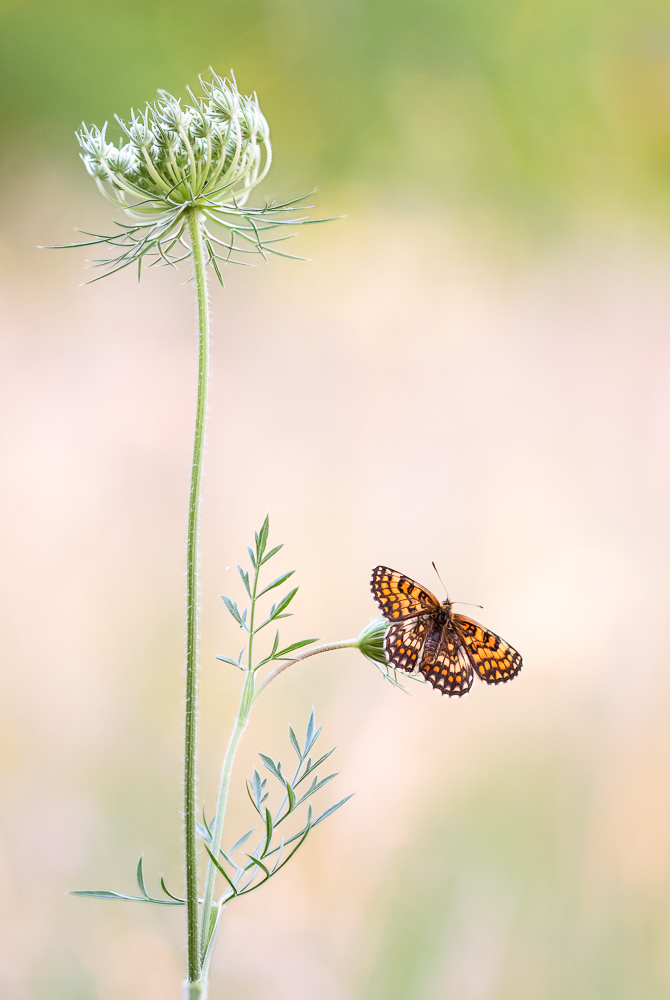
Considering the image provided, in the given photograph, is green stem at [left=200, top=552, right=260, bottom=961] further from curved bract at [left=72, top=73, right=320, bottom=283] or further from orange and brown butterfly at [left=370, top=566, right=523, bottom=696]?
curved bract at [left=72, top=73, right=320, bottom=283]

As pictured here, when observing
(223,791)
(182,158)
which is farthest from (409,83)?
Result: (223,791)

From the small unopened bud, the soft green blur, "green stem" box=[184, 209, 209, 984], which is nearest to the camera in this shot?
"green stem" box=[184, 209, 209, 984]

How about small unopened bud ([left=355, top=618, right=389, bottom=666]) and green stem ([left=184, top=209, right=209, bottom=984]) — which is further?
small unopened bud ([left=355, top=618, right=389, bottom=666])

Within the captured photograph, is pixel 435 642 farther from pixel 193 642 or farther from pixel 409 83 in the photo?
pixel 409 83

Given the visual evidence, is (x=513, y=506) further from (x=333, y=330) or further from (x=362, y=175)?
(x=362, y=175)

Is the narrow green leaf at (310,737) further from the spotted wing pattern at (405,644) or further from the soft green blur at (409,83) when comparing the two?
the soft green blur at (409,83)

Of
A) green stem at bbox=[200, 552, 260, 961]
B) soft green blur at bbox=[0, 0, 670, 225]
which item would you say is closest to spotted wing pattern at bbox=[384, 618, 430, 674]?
green stem at bbox=[200, 552, 260, 961]
